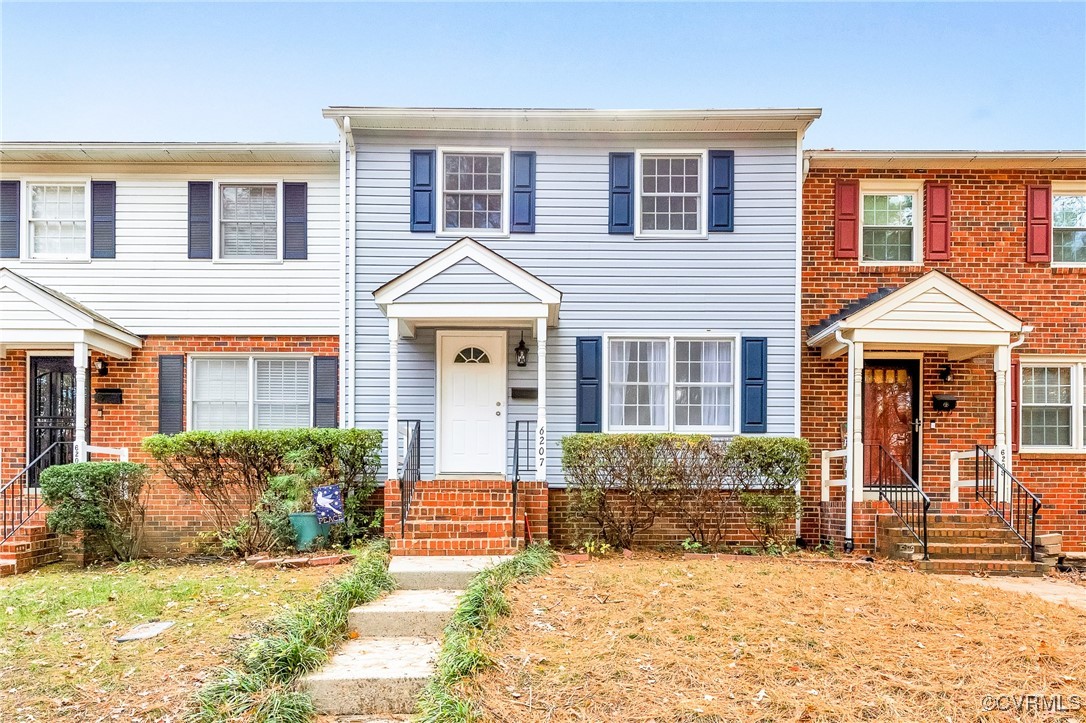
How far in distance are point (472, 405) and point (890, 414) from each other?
20.1ft

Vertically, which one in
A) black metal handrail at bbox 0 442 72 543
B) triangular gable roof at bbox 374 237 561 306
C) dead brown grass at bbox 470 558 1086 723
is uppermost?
triangular gable roof at bbox 374 237 561 306

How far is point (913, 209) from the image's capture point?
35.8 ft

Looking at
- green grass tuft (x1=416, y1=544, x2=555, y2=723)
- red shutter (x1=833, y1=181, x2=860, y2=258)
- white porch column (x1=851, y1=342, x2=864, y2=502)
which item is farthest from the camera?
red shutter (x1=833, y1=181, x2=860, y2=258)

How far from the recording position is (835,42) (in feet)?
68.7

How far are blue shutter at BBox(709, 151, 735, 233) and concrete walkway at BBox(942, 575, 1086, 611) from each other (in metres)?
5.19

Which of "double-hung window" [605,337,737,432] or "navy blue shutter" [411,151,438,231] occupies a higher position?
"navy blue shutter" [411,151,438,231]

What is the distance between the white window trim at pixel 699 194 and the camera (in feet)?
33.6

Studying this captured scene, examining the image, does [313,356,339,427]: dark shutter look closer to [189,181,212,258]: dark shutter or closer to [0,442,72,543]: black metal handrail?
[189,181,212,258]: dark shutter

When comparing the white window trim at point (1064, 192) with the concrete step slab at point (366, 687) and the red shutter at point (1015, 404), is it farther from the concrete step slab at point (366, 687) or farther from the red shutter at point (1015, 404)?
the concrete step slab at point (366, 687)

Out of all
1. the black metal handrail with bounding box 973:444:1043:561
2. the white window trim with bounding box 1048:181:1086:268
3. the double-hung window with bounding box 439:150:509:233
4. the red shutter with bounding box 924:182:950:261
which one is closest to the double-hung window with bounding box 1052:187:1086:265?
the white window trim with bounding box 1048:181:1086:268

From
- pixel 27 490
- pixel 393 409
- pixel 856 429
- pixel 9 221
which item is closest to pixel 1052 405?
pixel 856 429

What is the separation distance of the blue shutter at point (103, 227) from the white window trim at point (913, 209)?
35.1ft

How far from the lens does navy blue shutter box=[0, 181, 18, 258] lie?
1039cm

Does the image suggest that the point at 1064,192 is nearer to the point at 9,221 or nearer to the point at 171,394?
the point at 171,394
